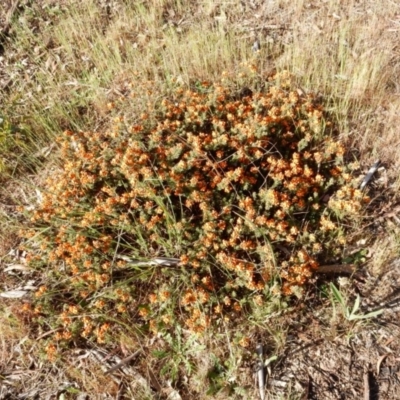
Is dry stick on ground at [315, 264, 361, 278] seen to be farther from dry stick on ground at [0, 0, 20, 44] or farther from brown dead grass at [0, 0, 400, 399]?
dry stick on ground at [0, 0, 20, 44]

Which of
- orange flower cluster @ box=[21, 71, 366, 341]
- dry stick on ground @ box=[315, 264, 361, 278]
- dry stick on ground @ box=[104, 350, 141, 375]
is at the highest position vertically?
orange flower cluster @ box=[21, 71, 366, 341]

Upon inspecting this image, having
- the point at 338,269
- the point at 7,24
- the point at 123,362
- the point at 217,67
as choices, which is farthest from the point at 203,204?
the point at 7,24

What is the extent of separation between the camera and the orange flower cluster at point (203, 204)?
2979 mm

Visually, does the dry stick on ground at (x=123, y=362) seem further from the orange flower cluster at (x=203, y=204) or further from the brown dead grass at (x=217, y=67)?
the orange flower cluster at (x=203, y=204)

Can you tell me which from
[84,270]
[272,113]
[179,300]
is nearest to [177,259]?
[179,300]

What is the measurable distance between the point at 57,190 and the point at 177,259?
3.95 feet

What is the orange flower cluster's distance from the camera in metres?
2.98

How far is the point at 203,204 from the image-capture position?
3061 mm

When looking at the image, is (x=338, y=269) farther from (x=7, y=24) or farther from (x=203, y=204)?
(x=7, y=24)

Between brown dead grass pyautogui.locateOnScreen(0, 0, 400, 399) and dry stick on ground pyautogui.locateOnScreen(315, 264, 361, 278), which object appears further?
dry stick on ground pyautogui.locateOnScreen(315, 264, 361, 278)

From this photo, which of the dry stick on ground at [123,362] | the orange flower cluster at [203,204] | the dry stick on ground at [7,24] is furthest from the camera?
the dry stick on ground at [7,24]

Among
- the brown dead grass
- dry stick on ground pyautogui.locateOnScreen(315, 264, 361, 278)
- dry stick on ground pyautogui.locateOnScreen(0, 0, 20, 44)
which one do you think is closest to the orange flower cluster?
dry stick on ground pyautogui.locateOnScreen(315, 264, 361, 278)

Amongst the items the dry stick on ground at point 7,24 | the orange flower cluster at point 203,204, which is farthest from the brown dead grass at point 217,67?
the orange flower cluster at point 203,204

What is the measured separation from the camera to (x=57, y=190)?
343 centimetres
